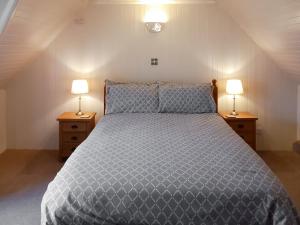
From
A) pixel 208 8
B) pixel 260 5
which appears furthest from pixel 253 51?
pixel 260 5

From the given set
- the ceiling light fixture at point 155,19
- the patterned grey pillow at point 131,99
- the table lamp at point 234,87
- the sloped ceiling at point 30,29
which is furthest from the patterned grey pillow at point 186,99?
the sloped ceiling at point 30,29

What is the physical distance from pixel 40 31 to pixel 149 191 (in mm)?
2310

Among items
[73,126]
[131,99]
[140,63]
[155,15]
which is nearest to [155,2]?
[155,15]

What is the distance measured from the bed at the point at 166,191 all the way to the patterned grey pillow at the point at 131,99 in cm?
149

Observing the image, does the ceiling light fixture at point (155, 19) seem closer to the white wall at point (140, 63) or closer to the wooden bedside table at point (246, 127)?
the white wall at point (140, 63)

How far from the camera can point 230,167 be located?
2.02 metres

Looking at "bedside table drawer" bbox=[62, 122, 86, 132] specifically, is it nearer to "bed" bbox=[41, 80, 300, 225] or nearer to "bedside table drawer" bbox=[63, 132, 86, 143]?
"bedside table drawer" bbox=[63, 132, 86, 143]

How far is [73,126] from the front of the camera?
380cm

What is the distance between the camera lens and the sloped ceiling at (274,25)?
2.68 meters

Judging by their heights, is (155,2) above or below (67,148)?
above


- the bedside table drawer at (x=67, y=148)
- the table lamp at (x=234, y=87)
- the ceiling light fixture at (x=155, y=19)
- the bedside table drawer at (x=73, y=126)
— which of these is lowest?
the bedside table drawer at (x=67, y=148)

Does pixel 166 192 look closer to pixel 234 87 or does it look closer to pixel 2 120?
pixel 234 87

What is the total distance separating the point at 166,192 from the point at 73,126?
7.32 feet

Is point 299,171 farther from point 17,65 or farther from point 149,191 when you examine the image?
point 17,65
